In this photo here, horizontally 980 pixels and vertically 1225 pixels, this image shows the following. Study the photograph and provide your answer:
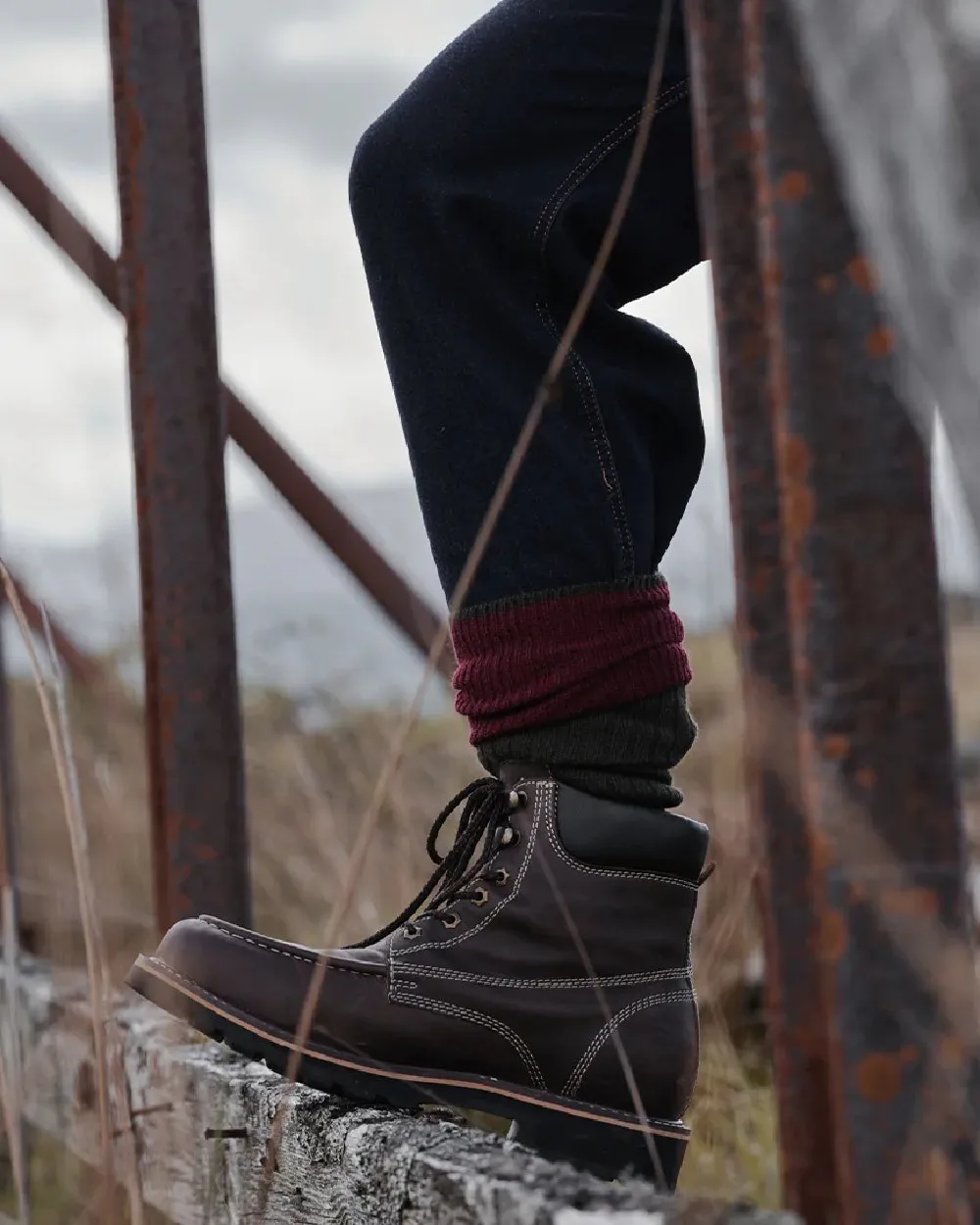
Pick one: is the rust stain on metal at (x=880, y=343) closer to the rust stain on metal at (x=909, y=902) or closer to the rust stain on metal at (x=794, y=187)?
the rust stain on metal at (x=794, y=187)

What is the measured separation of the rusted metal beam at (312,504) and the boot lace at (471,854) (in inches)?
29.4

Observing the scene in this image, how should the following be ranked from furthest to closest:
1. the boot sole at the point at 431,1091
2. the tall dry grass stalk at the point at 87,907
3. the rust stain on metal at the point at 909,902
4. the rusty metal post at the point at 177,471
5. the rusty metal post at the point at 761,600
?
the rusty metal post at the point at 177,471, the boot sole at the point at 431,1091, the tall dry grass stalk at the point at 87,907, the rusty metal post at the point at 761,600, the rust stain on metal at the point at 909,902

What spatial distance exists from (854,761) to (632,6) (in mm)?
727

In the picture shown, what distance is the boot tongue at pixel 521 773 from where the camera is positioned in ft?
3.68

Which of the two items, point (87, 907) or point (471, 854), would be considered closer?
point (87, 907)

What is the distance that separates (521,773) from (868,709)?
0.61 meters

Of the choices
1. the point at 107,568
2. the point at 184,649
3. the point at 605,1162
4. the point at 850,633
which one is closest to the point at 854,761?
the point at 850,633

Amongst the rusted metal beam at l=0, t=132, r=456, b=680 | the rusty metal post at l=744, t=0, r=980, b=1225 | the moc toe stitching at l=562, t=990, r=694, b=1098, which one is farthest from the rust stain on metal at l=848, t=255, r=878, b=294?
the rusted metal beam at l=0, t=132, r=456, b=680

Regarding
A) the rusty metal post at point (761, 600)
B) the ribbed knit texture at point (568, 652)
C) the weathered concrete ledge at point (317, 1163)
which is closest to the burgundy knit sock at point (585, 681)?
the ribbed knit texture at point (568, 652)

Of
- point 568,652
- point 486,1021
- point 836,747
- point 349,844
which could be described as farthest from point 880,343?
point 349,844

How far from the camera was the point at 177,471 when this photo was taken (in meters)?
1.39

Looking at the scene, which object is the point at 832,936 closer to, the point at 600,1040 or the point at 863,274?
the point at 863,274

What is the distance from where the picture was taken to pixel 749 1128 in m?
1.79

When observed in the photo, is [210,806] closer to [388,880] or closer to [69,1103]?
[69,1103]
